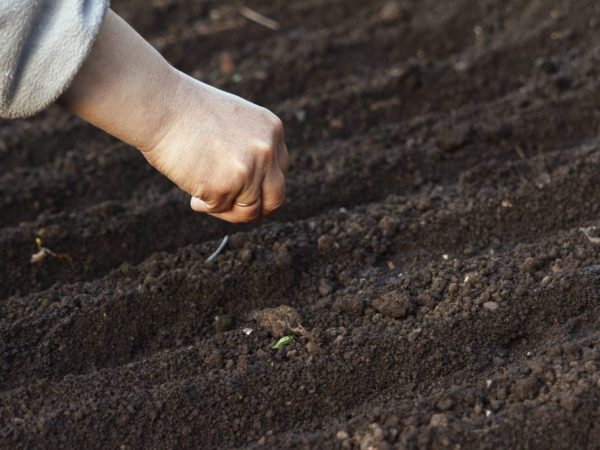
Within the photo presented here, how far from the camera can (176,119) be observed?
2014 mm

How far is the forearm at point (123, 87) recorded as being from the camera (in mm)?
1941

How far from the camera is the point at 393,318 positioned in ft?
7.98

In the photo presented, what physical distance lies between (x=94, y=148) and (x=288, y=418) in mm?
1670

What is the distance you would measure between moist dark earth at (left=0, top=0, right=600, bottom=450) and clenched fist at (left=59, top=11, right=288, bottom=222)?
50cm

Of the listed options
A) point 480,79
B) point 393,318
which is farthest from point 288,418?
point 480,79

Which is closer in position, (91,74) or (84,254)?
(91,74)

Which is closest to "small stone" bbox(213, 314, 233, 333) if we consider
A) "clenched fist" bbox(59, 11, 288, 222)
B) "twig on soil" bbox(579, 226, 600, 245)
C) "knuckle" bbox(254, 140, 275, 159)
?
"clenched fist" bbox(59, 11, 288, 222)

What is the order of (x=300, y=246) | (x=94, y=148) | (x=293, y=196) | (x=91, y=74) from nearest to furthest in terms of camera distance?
1. (x=91, y=74)
2. (x=300, y=246)
3. (x=293, y=196)
4. (x=94, y=148)

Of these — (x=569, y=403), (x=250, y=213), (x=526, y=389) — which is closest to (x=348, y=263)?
(x=250, y=213)

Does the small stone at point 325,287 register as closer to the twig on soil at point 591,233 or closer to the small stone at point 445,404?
the small stone at point 445,404

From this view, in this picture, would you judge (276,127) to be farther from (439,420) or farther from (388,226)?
(388,226)

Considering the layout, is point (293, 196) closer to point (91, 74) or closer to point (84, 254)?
point (84, 254)

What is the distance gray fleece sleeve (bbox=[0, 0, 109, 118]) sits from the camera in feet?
5.99

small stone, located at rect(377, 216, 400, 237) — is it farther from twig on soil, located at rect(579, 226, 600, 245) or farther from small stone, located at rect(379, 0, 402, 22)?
small stone, located at rect(379, 0, 402, 22)
